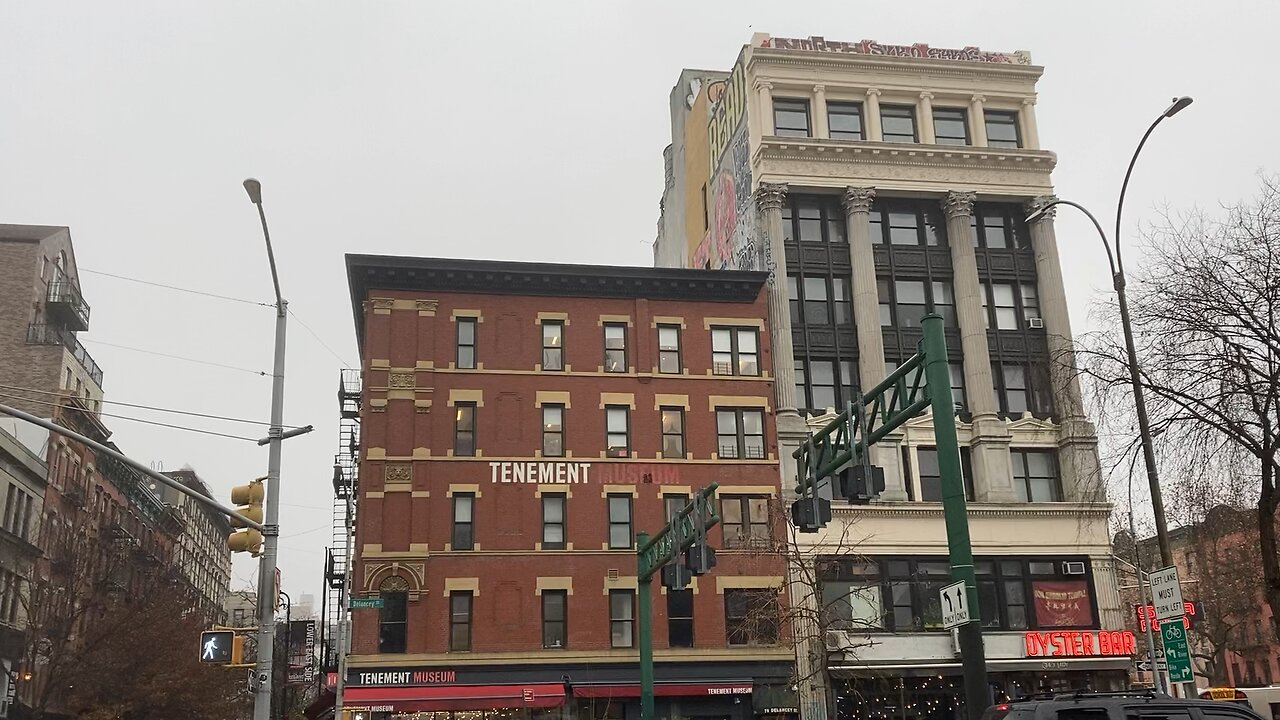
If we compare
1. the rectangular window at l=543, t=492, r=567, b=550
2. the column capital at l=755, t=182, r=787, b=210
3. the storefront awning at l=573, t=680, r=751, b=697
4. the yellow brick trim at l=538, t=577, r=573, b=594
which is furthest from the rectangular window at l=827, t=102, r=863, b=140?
the storefront awning at l=573, t=680, r=751, b=697

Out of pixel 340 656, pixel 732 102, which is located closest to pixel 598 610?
pixel 340 656

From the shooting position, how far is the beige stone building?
4125 centimetres

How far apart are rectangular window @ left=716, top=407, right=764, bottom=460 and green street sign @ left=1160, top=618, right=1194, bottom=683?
80.8 ft

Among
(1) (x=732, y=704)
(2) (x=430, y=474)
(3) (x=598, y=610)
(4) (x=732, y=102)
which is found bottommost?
(1) (x=732, y=704)

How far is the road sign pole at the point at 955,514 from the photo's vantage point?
14398 mm

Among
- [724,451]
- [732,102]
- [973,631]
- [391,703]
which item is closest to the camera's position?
[973,631]

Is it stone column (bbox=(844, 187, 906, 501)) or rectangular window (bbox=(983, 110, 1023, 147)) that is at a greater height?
rectangular window (bbox=(983, 110, 1023, 147))

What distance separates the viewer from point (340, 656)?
131 ft

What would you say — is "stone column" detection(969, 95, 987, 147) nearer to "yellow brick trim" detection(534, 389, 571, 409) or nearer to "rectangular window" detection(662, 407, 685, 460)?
"rectangular window" detection(662, 407, 685, 460)

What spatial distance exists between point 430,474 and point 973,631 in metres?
27.6

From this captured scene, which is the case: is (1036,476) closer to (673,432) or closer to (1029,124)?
(673,432)

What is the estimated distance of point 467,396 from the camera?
4062cm

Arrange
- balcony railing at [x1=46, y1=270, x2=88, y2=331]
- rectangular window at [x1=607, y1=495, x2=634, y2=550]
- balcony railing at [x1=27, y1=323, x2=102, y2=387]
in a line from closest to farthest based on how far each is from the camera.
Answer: rectangular window at [x1=607, y1=495, x2=634, y2=550] → balcony railing at [x1=27, y1=323, x2=102, y2=387] → balcony railing at [x1=46, y1=270, x2=88, y2=331]

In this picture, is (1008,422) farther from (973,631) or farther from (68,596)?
(68,596)
